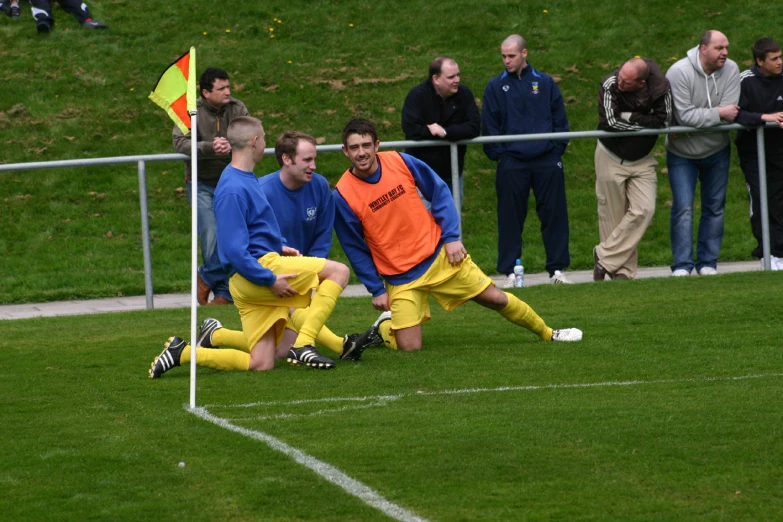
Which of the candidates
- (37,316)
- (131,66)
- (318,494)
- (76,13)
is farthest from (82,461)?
(76,13)

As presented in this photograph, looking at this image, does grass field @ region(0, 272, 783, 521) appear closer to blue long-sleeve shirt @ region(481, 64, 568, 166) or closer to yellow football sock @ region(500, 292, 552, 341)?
yellow football sock @ region(500, 292, 552, 341)

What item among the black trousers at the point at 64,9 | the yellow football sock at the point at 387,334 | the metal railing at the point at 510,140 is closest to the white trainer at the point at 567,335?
the yellow football sock at the point at 387,334

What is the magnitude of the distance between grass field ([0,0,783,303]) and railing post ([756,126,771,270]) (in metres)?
2.29

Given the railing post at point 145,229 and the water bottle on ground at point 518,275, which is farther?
the water bottle on ground at point 518,275

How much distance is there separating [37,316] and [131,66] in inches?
360

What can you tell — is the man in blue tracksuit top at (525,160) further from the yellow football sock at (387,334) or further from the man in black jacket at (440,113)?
the yellow football sock at (387,334)

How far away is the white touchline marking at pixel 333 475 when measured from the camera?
515cm

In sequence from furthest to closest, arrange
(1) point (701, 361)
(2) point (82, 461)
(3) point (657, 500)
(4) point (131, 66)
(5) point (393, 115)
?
(4) point (131, 66)
(5) point (393, 115)
(1) point (701, 361)
(2) point (82, 461)
(3) point (657, 500)

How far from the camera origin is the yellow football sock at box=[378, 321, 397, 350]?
9609 millimetres

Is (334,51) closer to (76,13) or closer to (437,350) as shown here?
(76,13)

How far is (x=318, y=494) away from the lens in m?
5.46

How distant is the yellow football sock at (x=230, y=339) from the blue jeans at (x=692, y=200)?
5634 millimetres

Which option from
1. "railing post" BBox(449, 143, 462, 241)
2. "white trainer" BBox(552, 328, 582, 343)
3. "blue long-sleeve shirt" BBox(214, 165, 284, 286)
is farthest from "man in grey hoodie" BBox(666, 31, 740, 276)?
"blue long-sleeve shirt" BBox(214, 165, 284, 286)

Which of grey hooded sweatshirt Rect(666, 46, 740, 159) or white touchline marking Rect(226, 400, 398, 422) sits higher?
grey hooded sweatshirt Rect(666, 46, 740, 159)
